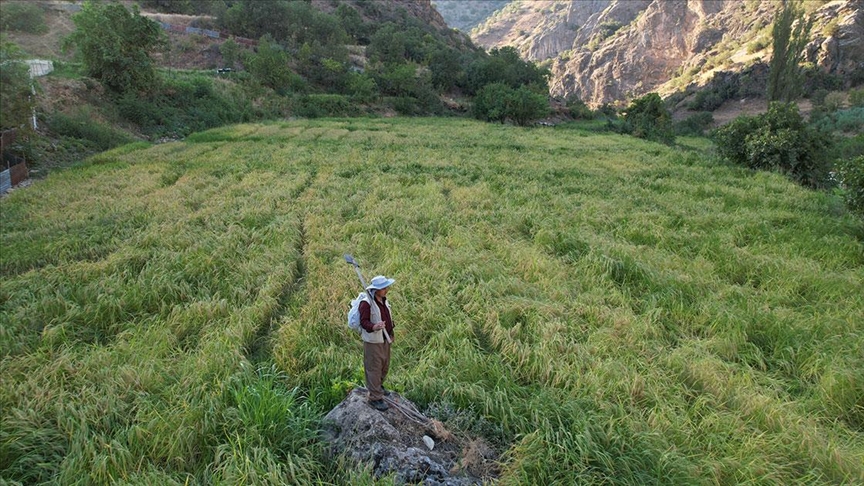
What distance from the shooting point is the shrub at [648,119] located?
112ft

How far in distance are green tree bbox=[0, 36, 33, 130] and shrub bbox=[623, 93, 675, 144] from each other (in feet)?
118

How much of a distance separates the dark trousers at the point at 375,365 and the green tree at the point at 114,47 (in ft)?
98.9

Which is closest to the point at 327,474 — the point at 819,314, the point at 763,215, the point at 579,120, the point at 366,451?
the point at 366,451

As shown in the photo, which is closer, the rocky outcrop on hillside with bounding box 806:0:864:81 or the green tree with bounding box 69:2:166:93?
the green tree with bounding box 69:2:166:93

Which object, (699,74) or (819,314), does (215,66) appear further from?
(699,74)

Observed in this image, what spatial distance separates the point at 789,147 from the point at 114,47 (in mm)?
34880

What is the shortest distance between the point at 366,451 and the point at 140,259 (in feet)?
21.2

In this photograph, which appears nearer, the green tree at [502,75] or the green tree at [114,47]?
the green tree at [114,47]

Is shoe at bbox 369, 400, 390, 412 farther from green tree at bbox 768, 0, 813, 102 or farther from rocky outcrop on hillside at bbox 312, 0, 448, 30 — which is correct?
rocky outcrop on hillside at bbox 312, 0, 448, 30

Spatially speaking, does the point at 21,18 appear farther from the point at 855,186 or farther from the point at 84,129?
the point at 855,186

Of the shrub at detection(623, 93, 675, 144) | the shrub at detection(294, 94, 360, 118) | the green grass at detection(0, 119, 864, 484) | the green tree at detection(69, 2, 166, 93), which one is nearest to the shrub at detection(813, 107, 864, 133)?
the shrub at detection(623, 93, 675, 144)

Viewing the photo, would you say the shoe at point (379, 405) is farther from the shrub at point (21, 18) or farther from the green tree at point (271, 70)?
the shrub at point (21, 18)

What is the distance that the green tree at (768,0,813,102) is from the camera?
35125 millimetres

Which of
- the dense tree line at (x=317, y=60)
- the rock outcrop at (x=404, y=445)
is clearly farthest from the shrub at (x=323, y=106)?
the rock outcrop at (x=404, y=445)
